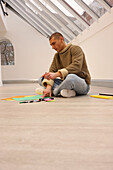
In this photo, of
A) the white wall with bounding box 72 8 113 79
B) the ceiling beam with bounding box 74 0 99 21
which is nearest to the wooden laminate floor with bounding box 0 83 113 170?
the white wall with bounding box 72 8 113 79

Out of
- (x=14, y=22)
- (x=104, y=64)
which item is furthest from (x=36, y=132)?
(x=14, y=22)

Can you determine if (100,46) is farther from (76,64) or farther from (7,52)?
(7,52)

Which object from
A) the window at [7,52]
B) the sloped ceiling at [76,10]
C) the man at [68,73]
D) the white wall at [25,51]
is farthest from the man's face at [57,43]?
the window at [7,52]

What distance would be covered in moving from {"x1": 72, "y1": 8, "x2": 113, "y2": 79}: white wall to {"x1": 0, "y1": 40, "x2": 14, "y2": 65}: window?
3597 millimetres

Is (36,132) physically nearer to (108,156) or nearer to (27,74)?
(108,156)

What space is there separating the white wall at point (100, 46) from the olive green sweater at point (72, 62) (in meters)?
1.29

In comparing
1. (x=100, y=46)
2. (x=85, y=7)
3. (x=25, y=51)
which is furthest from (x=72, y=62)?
(x=25, y=51)

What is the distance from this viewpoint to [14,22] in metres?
6.76

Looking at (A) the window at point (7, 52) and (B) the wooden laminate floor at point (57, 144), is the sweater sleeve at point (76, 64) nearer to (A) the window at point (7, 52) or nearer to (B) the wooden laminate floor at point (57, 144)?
(B) the wooden laminate floor at point (57, 144)

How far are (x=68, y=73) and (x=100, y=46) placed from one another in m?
1.92

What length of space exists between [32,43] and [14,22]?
1115mm

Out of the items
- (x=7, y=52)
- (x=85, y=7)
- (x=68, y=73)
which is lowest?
(x=68, y=73)

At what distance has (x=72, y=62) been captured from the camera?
5.47ft

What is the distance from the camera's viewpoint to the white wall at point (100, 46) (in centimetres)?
293
